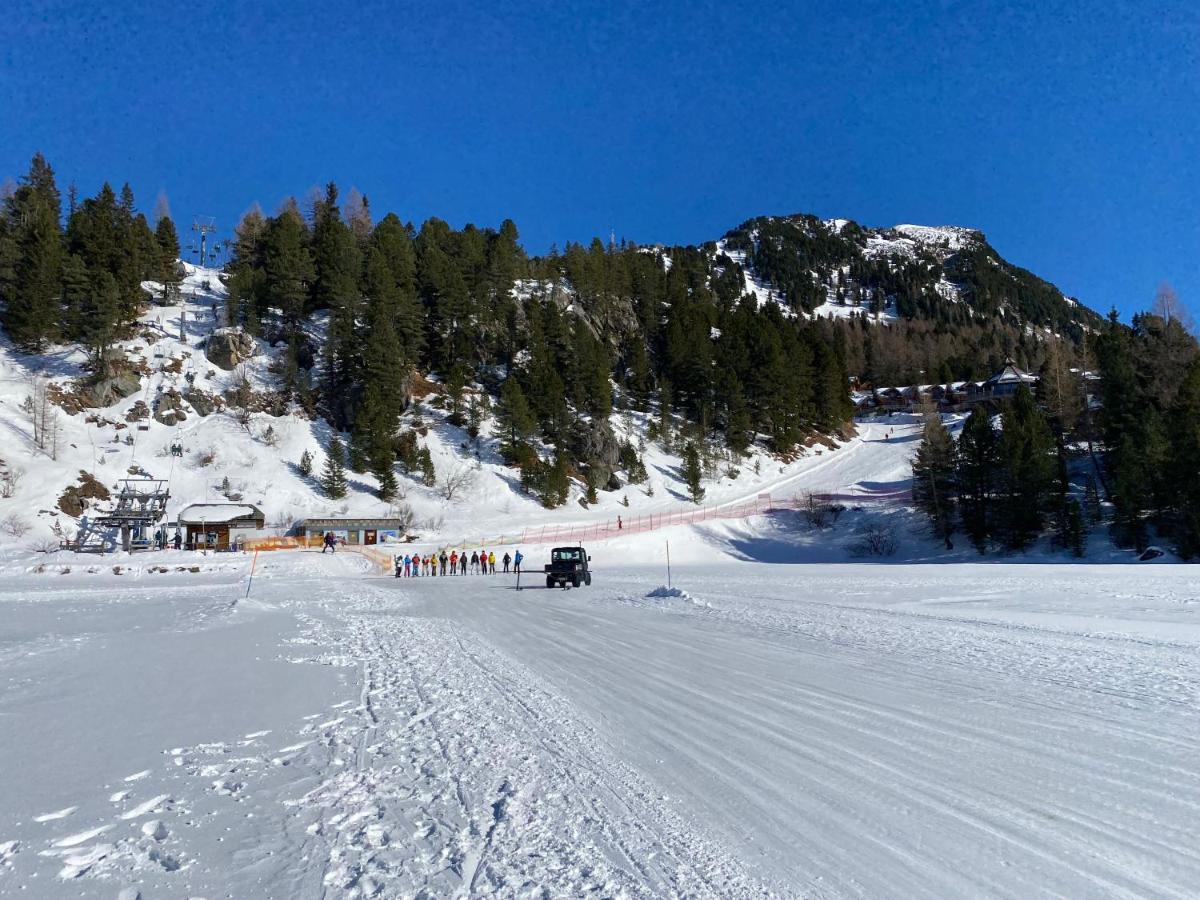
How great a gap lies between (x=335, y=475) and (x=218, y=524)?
936 cm

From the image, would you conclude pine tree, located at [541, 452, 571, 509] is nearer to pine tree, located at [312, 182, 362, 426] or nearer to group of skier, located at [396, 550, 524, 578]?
group of skier, located at [396, 550, 524, 578]

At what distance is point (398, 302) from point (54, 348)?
31829mm

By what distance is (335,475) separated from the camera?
55.6 m

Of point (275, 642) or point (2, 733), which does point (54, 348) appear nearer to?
point (275, 642)

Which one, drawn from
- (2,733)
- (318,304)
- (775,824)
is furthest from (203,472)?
(775,824)

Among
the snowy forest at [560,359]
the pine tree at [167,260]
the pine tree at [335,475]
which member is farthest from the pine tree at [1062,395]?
the pine tree at [167,260]

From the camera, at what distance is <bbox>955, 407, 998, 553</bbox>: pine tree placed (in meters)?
44.2

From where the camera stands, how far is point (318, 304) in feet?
255

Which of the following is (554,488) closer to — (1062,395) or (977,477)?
(977,477)

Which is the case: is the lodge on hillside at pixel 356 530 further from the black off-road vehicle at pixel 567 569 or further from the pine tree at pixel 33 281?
the pine tree at pixel 33 281

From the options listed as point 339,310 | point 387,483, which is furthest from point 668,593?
point 339,310

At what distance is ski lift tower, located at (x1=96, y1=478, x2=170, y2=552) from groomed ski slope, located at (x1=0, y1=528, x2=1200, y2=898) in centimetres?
3793

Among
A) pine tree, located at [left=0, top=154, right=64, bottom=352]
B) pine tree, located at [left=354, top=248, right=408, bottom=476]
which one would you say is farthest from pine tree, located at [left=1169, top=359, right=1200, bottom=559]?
pine tree, located at [left=0, top=154, right=64, bottom=352]

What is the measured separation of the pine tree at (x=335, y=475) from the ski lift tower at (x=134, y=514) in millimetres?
11425
